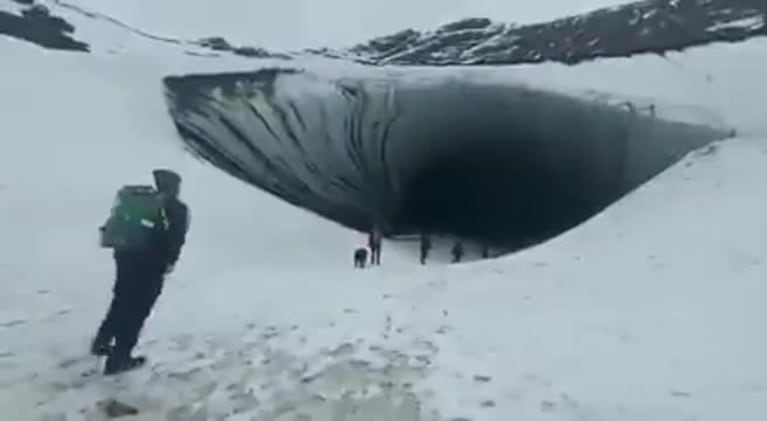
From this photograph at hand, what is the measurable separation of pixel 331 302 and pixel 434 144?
0.31 meters

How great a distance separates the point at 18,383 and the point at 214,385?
21 centimetres

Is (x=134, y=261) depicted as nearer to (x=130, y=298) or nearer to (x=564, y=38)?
(x=130, y=298)

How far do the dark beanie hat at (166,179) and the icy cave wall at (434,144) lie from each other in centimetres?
8

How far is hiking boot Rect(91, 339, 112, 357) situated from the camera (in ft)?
3.50

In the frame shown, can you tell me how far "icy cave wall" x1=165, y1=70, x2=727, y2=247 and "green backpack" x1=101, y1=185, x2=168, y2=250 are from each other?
139 mm

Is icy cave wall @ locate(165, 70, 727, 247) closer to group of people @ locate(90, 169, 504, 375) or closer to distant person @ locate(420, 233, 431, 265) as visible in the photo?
distant person @ locate(420, 233, 431, 265)

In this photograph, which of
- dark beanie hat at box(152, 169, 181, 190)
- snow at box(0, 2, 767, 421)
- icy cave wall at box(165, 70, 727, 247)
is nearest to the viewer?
snow at box(0, 2, 767, 421)

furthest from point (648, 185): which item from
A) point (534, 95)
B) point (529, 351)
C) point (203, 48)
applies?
point (203, 48)

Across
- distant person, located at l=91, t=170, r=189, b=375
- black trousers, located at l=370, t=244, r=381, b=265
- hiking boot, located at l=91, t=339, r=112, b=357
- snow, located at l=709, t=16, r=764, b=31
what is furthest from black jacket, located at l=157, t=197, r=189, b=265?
snow, located at l=709, t=16, r=764, b=31

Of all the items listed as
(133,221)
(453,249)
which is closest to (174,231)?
(133,221)

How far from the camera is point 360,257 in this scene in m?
1.19

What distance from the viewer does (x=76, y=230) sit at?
1108mm

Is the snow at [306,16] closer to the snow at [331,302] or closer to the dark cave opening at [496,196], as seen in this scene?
the snow at [331,302]

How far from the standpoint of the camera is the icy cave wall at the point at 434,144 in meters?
1.27
